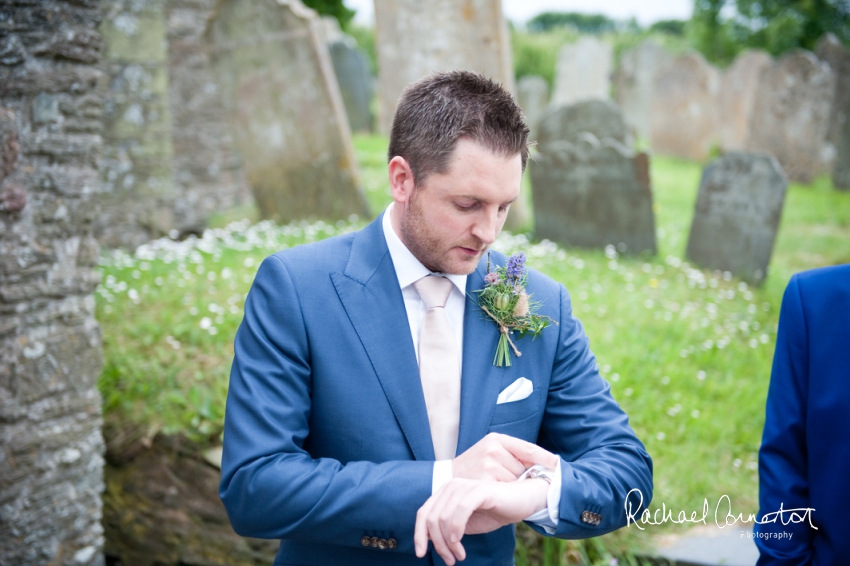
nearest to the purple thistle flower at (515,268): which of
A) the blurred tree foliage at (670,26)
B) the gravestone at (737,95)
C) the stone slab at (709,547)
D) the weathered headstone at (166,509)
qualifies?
the stone slab at (709,547)

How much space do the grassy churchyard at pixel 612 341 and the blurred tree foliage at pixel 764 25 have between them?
16908 millimetres

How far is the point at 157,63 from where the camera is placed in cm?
600

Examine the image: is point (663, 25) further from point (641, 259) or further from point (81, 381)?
point (81, 381)

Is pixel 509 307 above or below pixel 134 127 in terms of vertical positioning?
above

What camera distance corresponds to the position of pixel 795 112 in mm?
10992

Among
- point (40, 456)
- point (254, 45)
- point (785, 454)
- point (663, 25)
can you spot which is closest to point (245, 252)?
point (254, 45)

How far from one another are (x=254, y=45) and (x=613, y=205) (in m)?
3.68

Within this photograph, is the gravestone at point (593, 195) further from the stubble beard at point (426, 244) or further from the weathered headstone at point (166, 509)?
the stubble beard at point (426, 244)

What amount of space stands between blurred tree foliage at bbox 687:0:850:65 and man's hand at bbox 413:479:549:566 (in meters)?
22.8

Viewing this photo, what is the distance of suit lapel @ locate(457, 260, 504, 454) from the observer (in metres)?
1.75

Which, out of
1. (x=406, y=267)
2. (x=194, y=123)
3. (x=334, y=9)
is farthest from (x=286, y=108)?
(x=334, y=9)

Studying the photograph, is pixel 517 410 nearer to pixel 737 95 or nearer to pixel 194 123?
pixel 194 123

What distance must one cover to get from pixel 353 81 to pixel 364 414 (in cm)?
1205

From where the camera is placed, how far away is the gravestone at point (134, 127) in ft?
18.9
